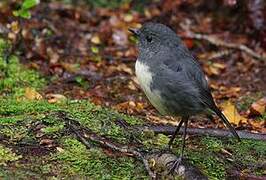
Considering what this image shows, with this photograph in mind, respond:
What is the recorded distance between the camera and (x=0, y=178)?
140 inches

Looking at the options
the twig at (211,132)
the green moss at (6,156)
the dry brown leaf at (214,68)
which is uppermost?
the dry brown leaf at (214,68)

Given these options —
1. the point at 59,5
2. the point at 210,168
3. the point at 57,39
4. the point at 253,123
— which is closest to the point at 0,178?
the point at 210,168

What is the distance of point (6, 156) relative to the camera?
3.87 meters

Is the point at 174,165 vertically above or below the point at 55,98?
above

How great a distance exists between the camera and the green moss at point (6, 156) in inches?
150

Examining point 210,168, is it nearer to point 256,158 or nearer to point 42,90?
point 256,158

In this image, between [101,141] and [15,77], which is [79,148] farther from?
[15,77]

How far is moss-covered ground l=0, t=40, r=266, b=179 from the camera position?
379 centimetres

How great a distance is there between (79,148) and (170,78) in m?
0.83

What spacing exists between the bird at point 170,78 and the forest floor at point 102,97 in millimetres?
346

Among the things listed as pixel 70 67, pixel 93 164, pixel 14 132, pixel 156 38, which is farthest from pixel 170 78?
pixel 70 67

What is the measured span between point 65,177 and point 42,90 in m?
2.26

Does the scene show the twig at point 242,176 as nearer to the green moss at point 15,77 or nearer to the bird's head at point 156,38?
the bird's head at point 156,38

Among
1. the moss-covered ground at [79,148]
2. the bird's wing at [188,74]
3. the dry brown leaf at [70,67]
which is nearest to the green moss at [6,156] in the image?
the moss-covered ground at [79,148]
